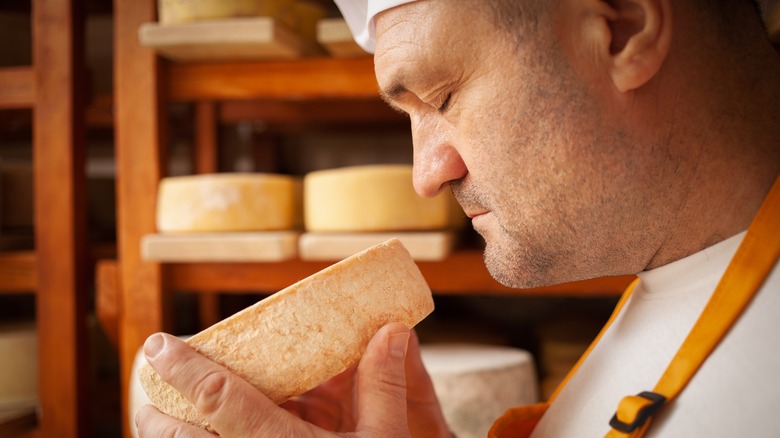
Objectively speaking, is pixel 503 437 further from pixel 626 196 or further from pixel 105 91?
pixel 105 91

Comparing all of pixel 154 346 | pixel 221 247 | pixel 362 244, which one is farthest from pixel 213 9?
pixel 154 346

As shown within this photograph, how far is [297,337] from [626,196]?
0.40 m

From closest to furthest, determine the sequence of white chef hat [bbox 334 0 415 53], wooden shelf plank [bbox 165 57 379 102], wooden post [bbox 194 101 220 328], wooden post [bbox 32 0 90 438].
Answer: white chef hat [bbox 334 0 415 53]
wooden shelf plank [bbox 165 57 379 102]
wooden post [bbox 32 0 90 438]
wooden post [bbox 194 101 220 328]

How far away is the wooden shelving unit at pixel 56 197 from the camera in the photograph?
1688 mm

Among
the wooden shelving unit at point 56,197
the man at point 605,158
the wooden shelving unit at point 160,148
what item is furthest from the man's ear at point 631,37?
the wooden shelving unit at point 56,197

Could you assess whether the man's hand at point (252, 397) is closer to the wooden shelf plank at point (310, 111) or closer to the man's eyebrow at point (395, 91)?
the man's eyebrow at point (395, 91)

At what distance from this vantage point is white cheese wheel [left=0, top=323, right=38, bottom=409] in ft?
6.05

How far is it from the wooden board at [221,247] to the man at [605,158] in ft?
2.60

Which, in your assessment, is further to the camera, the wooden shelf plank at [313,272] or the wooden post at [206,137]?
the wooden post at [206,137]

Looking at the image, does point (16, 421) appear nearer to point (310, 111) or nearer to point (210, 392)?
point (310, 111)

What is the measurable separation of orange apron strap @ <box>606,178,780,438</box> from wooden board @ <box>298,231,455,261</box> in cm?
84

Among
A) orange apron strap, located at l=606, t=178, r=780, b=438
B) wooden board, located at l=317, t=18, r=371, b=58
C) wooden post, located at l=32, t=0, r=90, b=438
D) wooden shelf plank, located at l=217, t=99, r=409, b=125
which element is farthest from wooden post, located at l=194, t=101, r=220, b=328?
orange apron strap, located at l=606, t=178, r=780, b=438

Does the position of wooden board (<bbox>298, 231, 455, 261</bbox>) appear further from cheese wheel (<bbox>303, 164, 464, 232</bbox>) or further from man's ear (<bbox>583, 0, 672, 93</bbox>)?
man's ear (<bbox>583, 0, 672, 93</bbox>)

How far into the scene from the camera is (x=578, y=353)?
5.60 ft
